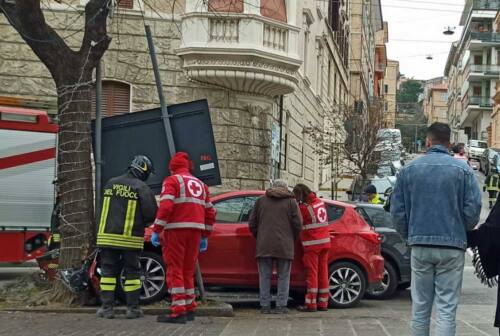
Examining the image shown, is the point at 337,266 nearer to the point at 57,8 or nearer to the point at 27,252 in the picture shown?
the point at 27,252

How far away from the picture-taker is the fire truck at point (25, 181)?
1262 centimetres

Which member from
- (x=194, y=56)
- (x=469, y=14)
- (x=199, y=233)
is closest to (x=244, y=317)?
(x=199, y=233)

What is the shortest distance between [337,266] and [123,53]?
9.84m

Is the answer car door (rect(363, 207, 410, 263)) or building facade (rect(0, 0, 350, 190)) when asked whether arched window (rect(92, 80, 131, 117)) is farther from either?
car door (rect(363, 207, 410, 263))

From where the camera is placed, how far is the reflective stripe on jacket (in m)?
8.40

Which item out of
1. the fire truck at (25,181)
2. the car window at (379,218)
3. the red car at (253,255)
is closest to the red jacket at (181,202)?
the red car at (253,255)

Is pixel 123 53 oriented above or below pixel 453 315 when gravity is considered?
above

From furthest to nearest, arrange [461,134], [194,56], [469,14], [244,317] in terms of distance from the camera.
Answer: [461,134] → [469,14] → [194,56] → [244,317]

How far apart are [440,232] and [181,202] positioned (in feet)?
11.4

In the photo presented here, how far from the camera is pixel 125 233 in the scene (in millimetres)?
8586

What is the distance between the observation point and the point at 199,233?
8.64 metres

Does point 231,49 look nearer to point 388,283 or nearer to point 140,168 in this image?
→ point 388,283

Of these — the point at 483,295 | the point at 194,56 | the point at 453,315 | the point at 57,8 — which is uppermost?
the point at 57,8

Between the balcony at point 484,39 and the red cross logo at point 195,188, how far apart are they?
80.9 meters
